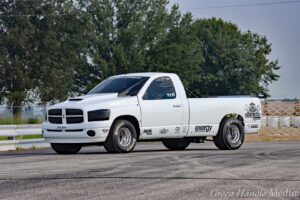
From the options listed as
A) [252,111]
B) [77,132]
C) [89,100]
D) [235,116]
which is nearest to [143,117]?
[89,100]

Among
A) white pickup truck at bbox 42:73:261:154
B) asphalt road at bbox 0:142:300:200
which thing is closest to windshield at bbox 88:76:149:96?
white pickup truck at bbox 42:73:261:154

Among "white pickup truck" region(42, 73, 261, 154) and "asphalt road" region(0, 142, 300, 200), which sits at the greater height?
"white pickup truck" region(42, 73, 261, 154)

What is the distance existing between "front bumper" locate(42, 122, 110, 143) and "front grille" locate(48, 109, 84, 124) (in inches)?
3.8

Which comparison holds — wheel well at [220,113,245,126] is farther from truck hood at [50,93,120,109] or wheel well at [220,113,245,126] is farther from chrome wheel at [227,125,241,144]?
truck hood at [50,93,120,109]

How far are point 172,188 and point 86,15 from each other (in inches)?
2732

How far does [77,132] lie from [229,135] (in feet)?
13.4

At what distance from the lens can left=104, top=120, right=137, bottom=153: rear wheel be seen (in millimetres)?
16000

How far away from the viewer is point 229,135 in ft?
60.0

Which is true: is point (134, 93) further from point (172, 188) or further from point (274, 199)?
point (274, 199)

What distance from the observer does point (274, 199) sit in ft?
27.3

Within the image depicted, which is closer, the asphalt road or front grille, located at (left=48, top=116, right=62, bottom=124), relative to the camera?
the asphalt road

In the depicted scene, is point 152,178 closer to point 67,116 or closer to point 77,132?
point 77,132

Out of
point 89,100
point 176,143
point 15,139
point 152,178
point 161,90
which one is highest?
point 161,90

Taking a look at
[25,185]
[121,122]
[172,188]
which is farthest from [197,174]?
[121,122]
